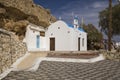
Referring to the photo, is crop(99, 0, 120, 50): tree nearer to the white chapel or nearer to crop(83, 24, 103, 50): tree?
crop(83, 24, 103, 50): tree

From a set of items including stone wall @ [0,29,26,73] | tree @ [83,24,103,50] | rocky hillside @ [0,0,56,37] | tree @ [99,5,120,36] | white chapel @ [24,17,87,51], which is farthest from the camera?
tree @ [83,24,103,50]

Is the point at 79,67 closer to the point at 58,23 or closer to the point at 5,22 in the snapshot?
the point at 5,22

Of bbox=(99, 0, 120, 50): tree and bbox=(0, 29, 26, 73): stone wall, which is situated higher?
bbox=(99, 0, 120, 50): tree

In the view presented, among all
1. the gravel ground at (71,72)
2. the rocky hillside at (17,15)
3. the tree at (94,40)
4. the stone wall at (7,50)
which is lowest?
the gravel ground at (71,72)

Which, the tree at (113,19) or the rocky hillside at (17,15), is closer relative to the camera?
the rocky hillside at (17,15)

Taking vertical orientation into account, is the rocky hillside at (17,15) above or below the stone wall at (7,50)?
above

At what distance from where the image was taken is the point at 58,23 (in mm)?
28734

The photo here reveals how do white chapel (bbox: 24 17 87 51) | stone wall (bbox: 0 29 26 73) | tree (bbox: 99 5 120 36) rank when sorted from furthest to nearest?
tree (bbox: 99 5 120 36)
white chapel (bbox: 24 17 87 51)
stone wall (bbox: 0 29 26 73)

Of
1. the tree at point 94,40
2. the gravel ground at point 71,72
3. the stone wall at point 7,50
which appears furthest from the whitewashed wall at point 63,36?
the gravel ground at point 71,72

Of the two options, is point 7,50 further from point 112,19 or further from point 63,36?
point 112,19

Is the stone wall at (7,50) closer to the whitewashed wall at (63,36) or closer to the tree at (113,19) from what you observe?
the whitewashed wall at (63,36)

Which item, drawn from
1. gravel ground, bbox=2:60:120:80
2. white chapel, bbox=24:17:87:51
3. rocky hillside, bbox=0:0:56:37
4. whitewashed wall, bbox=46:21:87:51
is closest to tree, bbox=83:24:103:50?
white chapel, bbox=24:17:87:51

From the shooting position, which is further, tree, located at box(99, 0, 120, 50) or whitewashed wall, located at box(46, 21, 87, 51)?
tree, located at box(99, 0, 120, 50)

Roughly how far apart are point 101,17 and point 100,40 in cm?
407
